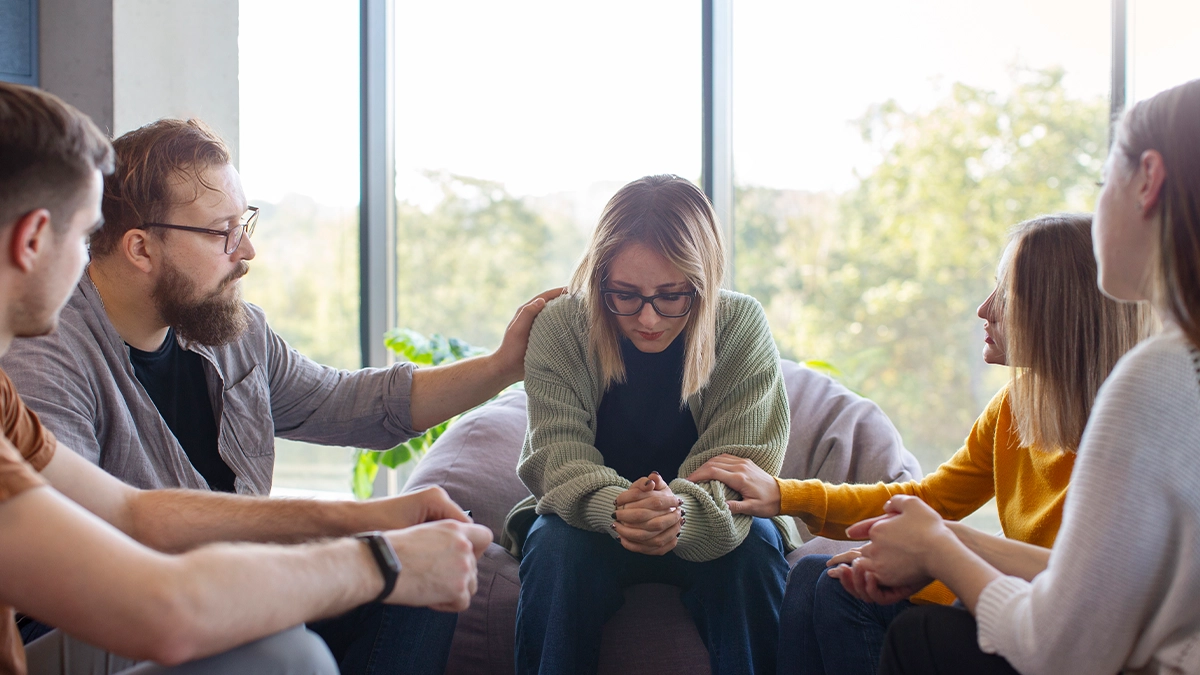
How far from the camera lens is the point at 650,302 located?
1815 millimetres

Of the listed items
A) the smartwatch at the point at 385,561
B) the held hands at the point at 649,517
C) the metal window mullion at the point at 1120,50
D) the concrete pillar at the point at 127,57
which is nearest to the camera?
the smartwatch at the point at 385,561

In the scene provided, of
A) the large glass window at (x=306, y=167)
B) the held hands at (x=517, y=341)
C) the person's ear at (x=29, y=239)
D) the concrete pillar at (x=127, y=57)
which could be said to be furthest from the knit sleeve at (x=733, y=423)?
the large glass window at (x=306, y=167)

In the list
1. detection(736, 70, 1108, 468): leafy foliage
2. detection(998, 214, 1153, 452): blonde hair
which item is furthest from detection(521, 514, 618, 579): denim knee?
detection(736, 70, 1108, 468): leafy foliage

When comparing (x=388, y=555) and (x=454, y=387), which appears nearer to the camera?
(x=388, y=555)

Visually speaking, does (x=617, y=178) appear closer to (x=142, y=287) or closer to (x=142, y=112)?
(x=142, y=112)

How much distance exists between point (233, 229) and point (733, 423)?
44.0 inches

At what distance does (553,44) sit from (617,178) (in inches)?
24.4

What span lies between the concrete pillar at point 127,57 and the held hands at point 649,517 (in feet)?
6.16

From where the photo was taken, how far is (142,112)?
262cm

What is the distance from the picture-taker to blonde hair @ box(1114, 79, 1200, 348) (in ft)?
3.32

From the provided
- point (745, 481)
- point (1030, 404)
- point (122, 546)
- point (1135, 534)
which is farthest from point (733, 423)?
point (122, 546)

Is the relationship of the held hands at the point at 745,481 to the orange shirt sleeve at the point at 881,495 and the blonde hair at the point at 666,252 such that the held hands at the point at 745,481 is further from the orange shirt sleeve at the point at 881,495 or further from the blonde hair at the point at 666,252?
the blonde hair at the point at 666,252

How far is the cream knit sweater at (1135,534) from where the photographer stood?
96 cm

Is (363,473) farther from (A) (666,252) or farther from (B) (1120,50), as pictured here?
(B) (1120,50)
